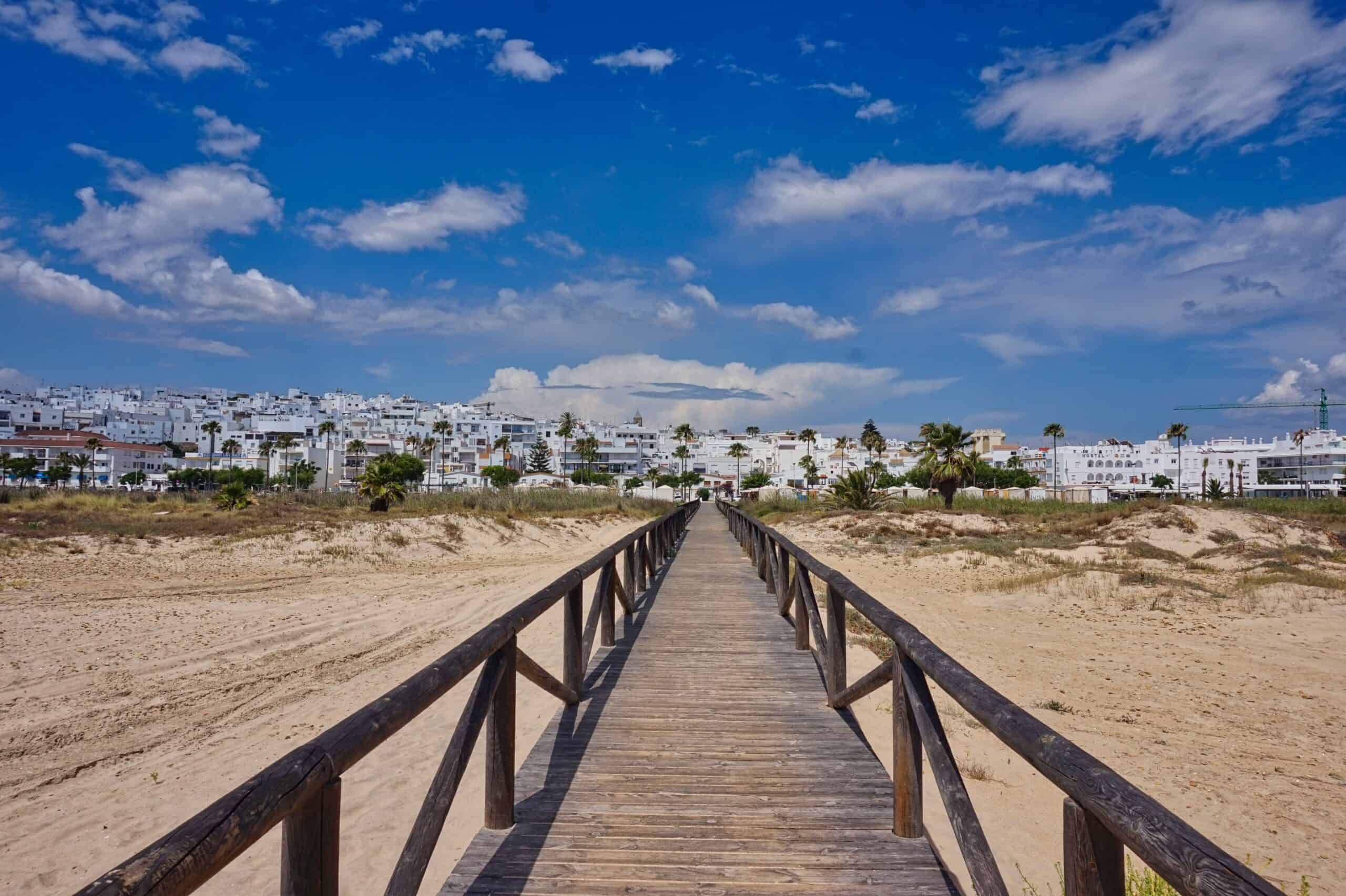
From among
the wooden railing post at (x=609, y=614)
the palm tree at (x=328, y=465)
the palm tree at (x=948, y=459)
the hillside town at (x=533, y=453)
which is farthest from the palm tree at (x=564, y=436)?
the wooden railing post at (x=609, y=614)

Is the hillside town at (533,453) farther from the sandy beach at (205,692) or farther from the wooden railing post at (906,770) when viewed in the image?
the wooden railing post at (906,770)

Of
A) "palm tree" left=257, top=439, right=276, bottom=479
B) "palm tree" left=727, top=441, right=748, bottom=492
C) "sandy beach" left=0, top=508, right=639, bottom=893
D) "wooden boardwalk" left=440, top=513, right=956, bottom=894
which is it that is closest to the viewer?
"wooden boardwalk" left=440, top=513, right=956, bottom=894

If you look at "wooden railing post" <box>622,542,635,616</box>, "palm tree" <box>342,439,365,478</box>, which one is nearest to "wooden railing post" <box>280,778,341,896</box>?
"wooden railing post" <box>622,542,635,616</box>

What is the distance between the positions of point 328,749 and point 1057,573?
16187mm

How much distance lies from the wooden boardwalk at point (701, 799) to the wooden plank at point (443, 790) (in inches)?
15.6

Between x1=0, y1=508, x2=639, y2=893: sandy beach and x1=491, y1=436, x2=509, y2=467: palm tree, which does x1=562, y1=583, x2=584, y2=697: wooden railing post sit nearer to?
x1=0, y1=508, x2=639, y2=893: sandy beach

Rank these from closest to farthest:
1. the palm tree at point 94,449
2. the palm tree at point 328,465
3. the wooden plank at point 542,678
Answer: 1. the wooden plank at point 542,678
2. the palm tree at point 94,449
3. the palm tree at point 328,465

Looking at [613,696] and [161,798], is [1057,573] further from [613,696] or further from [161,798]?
[161,798]

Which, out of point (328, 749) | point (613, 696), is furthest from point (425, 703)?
point (613, 696)

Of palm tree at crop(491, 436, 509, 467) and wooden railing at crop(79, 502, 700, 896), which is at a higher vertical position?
palm tree at crop(491, 436, 509, 467)

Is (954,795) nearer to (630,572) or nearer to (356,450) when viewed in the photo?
(630,572)

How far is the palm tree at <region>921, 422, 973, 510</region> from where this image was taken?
113 feet

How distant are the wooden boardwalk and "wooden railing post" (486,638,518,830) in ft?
0.24

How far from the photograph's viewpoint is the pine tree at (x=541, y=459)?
309 feet
